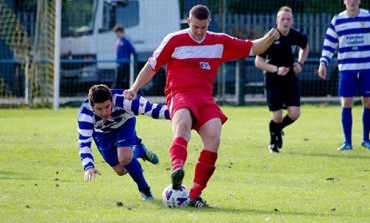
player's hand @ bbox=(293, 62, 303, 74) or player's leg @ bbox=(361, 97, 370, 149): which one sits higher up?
player's hand @ bbox=(293, 62, 303, 74)

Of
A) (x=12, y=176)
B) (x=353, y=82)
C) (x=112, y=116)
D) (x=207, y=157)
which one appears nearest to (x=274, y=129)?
(x=353, y=82)

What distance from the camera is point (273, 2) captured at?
97.8ft

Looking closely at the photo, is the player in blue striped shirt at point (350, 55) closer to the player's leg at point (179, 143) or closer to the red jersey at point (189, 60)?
the red jersey at point (189, 60)

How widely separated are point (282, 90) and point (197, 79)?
5.50m

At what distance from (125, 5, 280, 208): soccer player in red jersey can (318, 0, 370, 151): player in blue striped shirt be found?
544 cm

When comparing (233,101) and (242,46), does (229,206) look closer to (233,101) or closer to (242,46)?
(242,46)

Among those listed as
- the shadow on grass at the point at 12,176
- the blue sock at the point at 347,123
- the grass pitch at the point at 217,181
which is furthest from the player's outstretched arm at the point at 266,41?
the blue sock at the point at 347,123

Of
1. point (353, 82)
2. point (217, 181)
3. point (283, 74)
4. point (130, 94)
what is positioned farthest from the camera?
point (353, 82)

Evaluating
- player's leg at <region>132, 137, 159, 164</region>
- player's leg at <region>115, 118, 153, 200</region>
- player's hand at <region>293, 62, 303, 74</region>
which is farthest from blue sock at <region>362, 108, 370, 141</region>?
player's leg at <region>115, 118, 153, 200</region>

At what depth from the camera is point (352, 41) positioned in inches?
629

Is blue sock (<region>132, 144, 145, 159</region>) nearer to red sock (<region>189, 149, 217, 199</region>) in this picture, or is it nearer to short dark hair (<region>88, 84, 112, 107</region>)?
red sock (<region>189, 149, 217, 199</region>)

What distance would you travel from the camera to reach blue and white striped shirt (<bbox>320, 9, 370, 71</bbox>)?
52.0 feet

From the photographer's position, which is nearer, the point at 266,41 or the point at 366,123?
the point at 266,41

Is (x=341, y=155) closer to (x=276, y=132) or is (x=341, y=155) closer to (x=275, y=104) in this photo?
(x=276, y=132)
